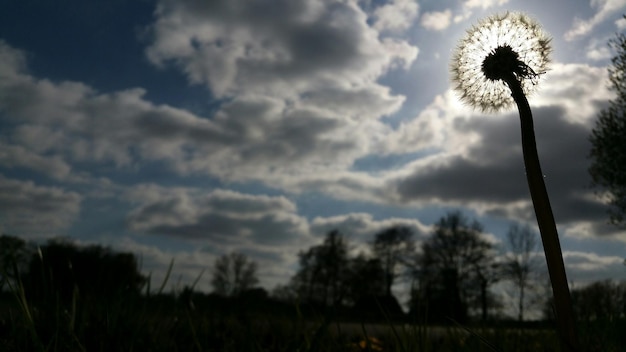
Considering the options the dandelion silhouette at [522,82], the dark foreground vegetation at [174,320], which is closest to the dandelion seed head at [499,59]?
the dandelion silhouette at [522,82]

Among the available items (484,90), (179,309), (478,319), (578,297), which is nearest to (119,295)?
(179,309)

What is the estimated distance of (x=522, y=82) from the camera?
229 centimetres

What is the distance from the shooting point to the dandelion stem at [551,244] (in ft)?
5.01

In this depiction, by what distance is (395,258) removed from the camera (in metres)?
62.5

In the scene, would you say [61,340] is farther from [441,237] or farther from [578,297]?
[441,237]

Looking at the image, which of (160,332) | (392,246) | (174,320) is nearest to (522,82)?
(160,332)

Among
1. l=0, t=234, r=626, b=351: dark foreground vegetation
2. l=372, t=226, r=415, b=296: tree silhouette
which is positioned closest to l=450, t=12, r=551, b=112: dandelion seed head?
l=0, t=234, r=626, b=351: dark foreground vegetation

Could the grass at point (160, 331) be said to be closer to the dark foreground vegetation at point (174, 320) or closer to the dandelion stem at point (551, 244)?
the dark foreground vegetation at point (174, 320)

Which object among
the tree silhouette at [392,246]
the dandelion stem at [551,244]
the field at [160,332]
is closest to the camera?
the dandelion stem at [551,244]

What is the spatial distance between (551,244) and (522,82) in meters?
0.99

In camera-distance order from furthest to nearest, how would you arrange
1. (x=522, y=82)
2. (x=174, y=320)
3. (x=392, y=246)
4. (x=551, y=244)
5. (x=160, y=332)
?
1. (x=392, y=246)
2. (x=174, y=320)
3. (x=160, y=332)
4. (x=522, y=82)
5. (x=551, y=244)

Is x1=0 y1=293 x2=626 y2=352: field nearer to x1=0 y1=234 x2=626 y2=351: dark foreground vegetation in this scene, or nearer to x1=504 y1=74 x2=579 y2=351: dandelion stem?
x1=0 y1=234 x2=626 y2=351: dark foreground vegetation

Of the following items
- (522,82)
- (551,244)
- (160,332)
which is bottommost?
(160,332)

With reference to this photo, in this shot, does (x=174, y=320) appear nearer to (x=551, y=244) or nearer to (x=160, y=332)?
(x=160, y=332)
